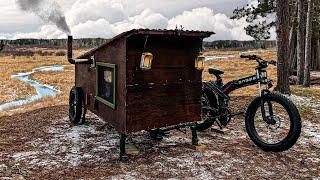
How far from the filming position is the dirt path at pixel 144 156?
6.05 m

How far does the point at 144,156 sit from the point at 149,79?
4.79ft

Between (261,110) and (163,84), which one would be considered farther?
(261,110)

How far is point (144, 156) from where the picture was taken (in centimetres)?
688

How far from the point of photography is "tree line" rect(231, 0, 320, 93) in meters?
13.3

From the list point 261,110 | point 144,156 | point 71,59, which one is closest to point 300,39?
point 261,110

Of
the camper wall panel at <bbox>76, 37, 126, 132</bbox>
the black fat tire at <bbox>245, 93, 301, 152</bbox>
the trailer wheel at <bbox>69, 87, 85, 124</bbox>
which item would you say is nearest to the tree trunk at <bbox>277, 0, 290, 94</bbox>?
the black fat tire at <bbox>245, 93, 301, 152</bbox>

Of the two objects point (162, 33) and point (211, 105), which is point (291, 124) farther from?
point (162, 33)

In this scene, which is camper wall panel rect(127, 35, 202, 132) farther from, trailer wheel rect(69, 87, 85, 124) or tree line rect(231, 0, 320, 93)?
tree line rect(231, 0, 320, 93)

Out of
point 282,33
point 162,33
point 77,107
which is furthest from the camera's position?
point 282,33

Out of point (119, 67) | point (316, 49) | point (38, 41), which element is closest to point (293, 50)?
point (316, 49)

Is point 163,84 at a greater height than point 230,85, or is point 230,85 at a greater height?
point 163,84

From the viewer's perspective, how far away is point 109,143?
25.2ft

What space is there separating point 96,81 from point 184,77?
1.94 m

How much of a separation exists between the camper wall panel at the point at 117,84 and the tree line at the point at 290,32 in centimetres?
Answer: 776
